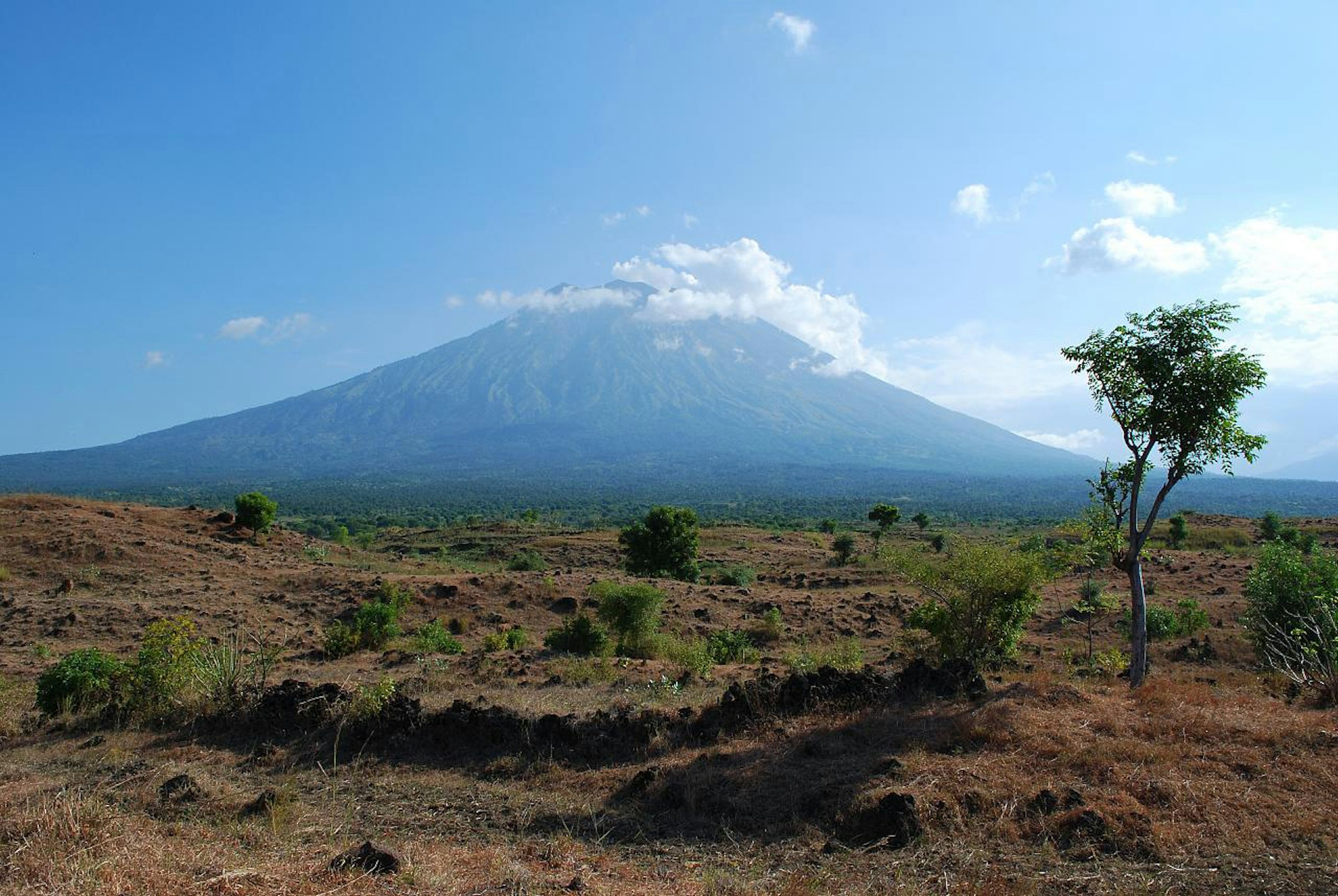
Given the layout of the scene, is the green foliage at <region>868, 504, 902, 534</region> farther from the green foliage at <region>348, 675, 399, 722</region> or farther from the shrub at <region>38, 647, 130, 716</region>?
the shrub at <region>38, 647, 130, 716</region>

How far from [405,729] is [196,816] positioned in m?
2.28

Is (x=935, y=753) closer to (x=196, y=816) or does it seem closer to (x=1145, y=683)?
(x=1145, y=683)

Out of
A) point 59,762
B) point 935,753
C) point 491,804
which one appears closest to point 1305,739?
point 935,753

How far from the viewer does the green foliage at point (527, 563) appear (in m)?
31.2

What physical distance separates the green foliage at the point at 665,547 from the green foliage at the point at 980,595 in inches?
734

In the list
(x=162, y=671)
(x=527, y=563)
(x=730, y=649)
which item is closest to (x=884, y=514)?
(x=527, y=563)

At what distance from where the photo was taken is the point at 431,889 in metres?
4.27

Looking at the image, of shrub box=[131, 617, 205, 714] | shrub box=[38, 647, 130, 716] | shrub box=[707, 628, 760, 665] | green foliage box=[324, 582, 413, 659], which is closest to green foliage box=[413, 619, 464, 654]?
green foliage box=[324, 582, 413, 659]

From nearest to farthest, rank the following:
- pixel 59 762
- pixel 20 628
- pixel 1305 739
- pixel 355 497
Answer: pixel 1305 739, pixel 59 762, pixel 20 628, pixel 355 497

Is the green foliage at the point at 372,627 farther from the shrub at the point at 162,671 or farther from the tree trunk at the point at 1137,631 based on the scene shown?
the tree trunk at the point at 1137,631

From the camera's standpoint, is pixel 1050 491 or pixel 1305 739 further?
pixel 1050 491

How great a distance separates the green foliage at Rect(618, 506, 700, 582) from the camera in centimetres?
2933

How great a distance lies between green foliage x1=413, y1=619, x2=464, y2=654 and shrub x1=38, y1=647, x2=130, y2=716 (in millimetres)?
5194

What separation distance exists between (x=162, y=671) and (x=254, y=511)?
2177 cm
